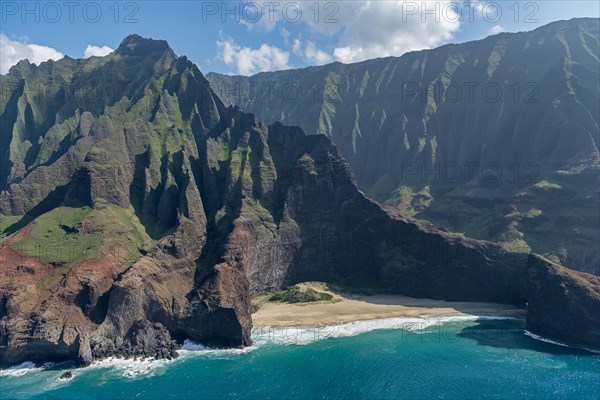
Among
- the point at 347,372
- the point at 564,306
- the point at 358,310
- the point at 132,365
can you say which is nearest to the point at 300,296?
the point at 358,310

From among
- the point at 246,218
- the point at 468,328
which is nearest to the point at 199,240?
the point at 246,218

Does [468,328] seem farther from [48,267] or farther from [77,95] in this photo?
[77,95]

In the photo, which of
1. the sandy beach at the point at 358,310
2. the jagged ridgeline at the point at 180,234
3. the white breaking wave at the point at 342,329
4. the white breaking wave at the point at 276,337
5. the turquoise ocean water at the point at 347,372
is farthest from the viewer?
the sandy beach at the point at 358,310

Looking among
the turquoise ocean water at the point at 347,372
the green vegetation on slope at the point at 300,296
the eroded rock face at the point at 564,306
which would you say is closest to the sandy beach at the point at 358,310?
the green vegetation on slope at the point at 300,296

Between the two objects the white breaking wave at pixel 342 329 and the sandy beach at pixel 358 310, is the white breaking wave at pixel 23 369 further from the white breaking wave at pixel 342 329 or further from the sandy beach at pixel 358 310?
the sandy beach at pixel 358 310

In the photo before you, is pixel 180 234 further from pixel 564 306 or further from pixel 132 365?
pixel 564 306
